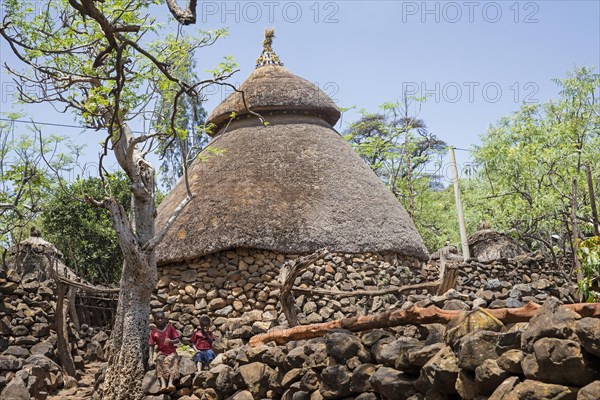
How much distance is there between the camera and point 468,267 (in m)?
13.9

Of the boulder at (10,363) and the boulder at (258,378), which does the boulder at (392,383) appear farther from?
the boulder at (10,363)

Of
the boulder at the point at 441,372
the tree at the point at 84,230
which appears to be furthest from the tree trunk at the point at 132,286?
the tree at the point at 84,230

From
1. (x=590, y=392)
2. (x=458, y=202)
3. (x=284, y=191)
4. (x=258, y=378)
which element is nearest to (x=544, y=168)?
(x=458, y=202)

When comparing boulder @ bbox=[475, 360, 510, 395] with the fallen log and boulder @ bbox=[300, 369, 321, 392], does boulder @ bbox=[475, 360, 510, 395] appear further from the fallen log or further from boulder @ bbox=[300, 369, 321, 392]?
boulder @ bbox=[300, 369, 321, 392]

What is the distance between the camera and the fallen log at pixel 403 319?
3.98m

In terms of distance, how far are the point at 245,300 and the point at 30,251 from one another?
20.8 feet

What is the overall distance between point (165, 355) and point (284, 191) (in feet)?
18.2

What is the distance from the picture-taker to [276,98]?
14.6 m

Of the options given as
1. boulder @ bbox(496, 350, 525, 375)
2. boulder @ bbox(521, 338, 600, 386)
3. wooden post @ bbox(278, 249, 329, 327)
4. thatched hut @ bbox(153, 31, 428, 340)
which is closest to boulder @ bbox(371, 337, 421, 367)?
boulder @ bbox(496, 350, 525, 375)

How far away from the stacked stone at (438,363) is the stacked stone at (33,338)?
172 inches

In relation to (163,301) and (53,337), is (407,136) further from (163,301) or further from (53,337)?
(53,337)

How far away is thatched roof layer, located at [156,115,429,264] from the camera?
11914 millimetres

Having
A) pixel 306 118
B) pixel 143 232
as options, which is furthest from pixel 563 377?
pixel 306 118

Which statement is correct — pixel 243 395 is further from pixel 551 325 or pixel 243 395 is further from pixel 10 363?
pixel 10 363
